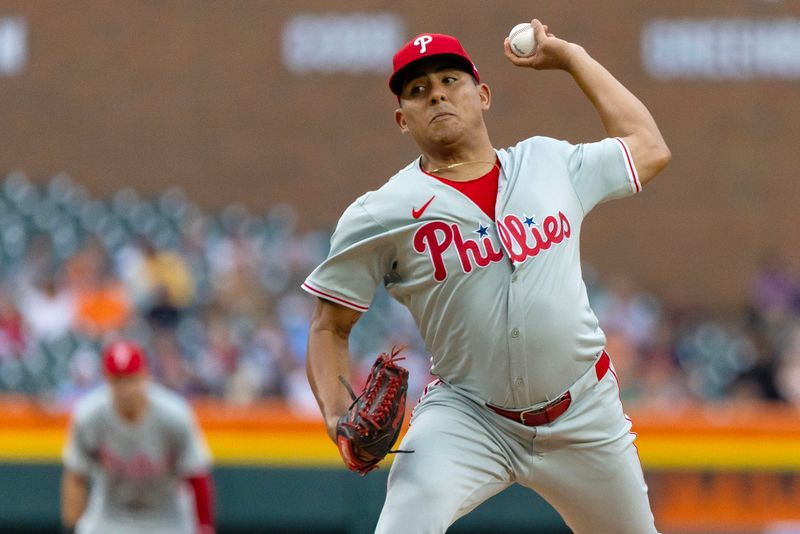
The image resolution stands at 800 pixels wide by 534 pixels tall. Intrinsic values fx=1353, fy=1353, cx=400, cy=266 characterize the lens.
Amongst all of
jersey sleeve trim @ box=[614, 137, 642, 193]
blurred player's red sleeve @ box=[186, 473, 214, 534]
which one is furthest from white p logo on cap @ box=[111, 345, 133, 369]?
jersey sleeve trim @ box=[614, 137, 642, 193]

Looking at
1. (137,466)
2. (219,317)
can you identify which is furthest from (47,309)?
(137,466)

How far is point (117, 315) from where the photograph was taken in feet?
34.4

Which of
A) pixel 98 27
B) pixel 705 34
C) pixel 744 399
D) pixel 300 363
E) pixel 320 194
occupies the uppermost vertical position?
pixel 98 27

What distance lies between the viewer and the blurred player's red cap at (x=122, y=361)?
6.39 m

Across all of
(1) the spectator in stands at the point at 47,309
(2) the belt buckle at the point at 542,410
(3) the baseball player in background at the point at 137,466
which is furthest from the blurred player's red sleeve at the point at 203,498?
(1) the spectator in stands at the point at 47,309

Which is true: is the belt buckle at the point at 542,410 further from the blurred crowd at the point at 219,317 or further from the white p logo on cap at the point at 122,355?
A: the blurred crowd at the point at 219,317

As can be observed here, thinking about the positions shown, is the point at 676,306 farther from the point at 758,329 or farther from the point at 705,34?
the point at 705,34

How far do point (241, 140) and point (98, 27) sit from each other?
205 centimetres

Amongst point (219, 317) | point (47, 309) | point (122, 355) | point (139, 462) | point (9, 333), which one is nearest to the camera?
point (122, 355)

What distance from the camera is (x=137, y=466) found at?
6.71 m

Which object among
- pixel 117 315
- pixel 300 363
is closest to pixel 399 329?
pixel 300 363

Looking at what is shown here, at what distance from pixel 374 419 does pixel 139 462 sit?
3333 mm

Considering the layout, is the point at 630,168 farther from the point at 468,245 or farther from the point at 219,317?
the point at 219,317

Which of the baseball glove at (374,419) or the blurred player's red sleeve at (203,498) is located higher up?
the baseball glove at (374,419)
